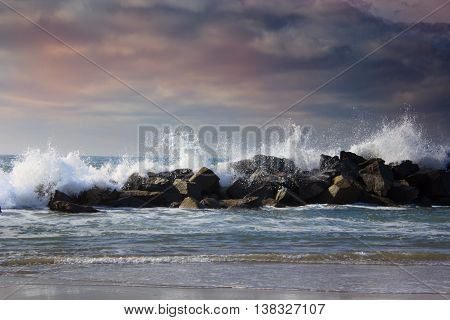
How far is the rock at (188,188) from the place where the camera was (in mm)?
17594

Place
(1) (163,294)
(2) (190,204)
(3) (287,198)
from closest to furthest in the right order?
(1) (163,294) < (2) (190,204) < (3) (287,198)

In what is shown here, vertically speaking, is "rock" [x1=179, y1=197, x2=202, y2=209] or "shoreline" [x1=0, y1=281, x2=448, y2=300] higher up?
"rock" [x1=179, y1=197, x2=202, y2=209]

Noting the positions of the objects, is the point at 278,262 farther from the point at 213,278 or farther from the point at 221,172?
the point at 221,172

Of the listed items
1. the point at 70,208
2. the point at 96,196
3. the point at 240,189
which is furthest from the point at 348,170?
the point at 70,208

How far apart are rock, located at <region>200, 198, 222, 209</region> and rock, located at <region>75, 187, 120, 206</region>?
318cm

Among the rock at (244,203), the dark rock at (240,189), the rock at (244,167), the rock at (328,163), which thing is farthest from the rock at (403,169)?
the rock at (244,203)

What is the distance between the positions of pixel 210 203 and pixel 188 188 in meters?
1.43

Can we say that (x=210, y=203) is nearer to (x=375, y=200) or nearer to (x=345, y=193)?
(x=345, y=193)

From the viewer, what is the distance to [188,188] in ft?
58.2

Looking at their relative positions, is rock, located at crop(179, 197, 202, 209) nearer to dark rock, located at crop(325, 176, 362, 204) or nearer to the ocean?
the ocean

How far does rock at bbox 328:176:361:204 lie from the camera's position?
→ 18094 mm

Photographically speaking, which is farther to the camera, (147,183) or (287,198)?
(147,183)

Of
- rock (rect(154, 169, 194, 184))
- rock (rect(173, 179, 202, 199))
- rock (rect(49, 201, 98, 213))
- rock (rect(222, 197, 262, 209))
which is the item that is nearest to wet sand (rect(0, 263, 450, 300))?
rock (rect(49, 201, 98, 213))
